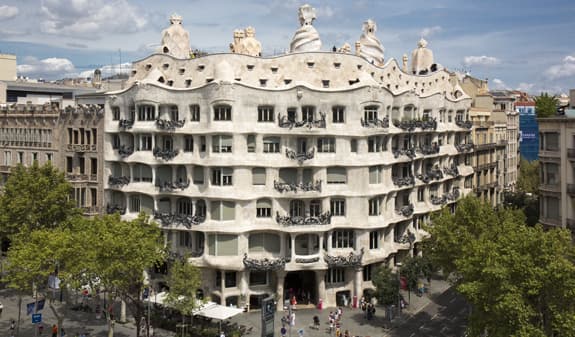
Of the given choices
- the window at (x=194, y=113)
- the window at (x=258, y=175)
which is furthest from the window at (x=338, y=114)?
the window at (x=194, y=113)

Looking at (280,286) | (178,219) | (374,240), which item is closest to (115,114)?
(178,219)

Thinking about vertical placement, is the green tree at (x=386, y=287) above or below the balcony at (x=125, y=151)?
below

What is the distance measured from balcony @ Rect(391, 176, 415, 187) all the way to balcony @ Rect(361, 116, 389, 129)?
24.2 ft

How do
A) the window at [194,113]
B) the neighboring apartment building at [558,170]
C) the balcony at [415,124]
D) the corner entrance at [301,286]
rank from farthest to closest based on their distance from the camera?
the balcony at [415,124]
the corner entrance at [301,286]
the window at [194,113]
the neighboring apartment building at [558,170]

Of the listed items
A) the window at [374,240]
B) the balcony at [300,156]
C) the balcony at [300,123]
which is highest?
the balcony at [300,123]

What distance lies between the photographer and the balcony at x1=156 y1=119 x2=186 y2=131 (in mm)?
66125

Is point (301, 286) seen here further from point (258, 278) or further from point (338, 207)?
point (338, 207)

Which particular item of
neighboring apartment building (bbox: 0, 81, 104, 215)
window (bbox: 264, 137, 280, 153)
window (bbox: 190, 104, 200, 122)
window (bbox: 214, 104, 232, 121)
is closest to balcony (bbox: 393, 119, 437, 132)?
window (bbox: 264, 137, 280, 153)

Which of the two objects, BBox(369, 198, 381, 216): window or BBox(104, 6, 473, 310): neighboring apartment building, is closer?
BBox(104, 6, 473, 310): neighboring apartment building

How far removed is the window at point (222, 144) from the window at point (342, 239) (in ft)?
48.4

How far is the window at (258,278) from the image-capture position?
6606 centimetres

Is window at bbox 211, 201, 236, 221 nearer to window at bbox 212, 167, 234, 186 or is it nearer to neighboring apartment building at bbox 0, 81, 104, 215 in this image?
window at bbox 212, 167, 234, 186

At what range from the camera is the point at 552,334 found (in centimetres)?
3962

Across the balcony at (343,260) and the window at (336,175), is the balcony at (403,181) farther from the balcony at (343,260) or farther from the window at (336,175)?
the balcony at (343,260)
